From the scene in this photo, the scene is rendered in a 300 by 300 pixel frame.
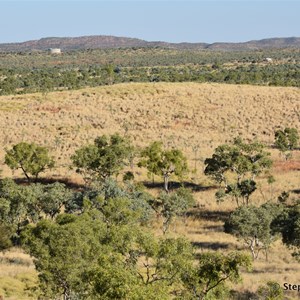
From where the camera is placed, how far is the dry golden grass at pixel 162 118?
68.7m

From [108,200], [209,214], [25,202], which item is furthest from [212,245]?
[25,202]

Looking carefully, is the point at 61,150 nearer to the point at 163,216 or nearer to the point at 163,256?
the point at 163,216

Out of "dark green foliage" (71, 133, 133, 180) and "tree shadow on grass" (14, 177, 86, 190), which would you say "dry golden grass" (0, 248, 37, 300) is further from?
"tree shadow on grass" (14, 177, 86, 190)

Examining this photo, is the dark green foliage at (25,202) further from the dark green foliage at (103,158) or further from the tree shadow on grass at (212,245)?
the tree shadow on grass at (212,245)

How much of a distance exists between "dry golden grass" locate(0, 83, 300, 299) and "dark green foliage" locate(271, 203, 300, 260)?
1925 cm

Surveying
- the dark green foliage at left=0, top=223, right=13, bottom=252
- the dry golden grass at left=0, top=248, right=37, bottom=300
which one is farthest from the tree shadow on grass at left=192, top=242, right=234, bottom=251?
the dark green foliage at left=0, top=223, right=13, bottom=252

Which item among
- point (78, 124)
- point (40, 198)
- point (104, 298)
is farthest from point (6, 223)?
point (78, 124)

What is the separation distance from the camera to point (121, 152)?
5025 centimetres

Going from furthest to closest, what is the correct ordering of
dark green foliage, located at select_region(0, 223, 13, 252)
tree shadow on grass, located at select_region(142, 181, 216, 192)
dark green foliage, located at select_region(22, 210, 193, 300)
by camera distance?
tree shadow on grass, located at select_region(142, 181, 216, 192)
dark green foliage, located at select_region(0, 223, 13, 252)
dark green foliage, located at select_region(22, 210, 193, 300)

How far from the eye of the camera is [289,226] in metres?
32.4

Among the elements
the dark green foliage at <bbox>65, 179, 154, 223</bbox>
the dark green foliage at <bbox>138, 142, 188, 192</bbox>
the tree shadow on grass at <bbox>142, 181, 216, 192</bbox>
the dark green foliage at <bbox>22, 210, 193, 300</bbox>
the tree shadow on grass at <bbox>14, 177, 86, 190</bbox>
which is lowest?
the tree shadow on grass at <bbox>142, 181, 216, 192</bbox>

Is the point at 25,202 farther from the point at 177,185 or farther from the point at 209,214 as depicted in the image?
the point at 177,185

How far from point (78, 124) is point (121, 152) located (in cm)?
3549

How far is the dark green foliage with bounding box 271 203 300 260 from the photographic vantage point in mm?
31406
